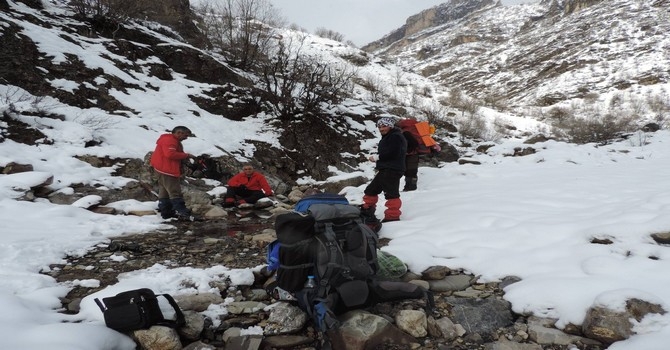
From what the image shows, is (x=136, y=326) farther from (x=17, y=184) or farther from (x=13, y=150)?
(x=13, y=150)

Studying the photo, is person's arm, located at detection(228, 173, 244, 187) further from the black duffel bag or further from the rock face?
the rock face

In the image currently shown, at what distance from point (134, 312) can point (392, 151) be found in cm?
384

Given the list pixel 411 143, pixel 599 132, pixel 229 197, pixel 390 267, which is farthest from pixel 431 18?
pixel 390 267

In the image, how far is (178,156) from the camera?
6090mm

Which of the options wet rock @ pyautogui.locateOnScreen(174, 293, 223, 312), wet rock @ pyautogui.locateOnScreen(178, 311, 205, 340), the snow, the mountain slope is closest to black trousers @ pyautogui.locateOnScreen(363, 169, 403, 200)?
the snow

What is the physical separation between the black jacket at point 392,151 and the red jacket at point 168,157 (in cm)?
339

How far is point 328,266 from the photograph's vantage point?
105 inches

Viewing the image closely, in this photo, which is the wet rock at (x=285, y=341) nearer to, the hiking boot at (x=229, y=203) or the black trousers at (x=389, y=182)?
the black trousers at (x=389, y=182)

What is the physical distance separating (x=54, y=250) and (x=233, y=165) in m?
5.32

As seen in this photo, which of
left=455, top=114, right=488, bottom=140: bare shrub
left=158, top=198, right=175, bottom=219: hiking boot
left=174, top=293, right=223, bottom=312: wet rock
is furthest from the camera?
left=455, top=114, right=488, bottom=140: bare shrub

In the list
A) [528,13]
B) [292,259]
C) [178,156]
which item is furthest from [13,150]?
[528,13]

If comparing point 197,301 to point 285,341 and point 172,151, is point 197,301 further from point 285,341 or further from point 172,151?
point 172,151

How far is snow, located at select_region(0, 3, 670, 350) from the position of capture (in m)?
2.46

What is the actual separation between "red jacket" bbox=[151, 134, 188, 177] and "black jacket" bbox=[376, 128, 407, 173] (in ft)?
11.1
